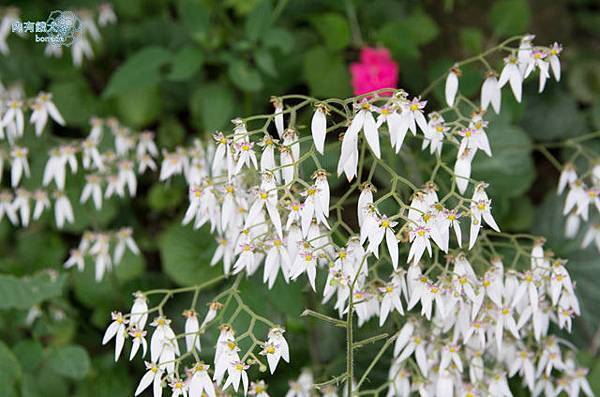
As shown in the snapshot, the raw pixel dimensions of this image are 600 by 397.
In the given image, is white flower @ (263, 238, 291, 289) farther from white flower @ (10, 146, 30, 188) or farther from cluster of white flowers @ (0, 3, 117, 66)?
cluster of white flowers @ (0, 3, 117, 66)

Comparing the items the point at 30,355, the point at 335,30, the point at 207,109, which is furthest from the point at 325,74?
the point at 30,355

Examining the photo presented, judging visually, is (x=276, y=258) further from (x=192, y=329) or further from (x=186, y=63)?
(x=186, y=63)

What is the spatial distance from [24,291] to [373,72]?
104 centimetres

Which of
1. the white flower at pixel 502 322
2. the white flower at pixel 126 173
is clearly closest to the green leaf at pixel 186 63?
the white flower at pixel 126 173

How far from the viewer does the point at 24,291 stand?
173cm

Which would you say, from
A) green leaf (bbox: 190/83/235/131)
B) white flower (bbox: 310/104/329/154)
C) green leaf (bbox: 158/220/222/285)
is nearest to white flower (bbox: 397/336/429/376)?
white flower (bbox: 310/104/329/154)

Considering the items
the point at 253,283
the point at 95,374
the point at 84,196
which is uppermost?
the point at 84,196

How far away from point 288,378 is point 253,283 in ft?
1.18

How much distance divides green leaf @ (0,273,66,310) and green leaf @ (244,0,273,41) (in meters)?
0.81

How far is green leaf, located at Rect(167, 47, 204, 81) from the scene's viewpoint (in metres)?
2.01

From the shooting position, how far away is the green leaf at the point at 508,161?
2.04m

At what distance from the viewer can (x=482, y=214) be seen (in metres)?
1.33

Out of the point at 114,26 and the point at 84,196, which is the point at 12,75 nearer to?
the point at 114,26

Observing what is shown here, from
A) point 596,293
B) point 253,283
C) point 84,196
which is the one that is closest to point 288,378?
point 253,283
